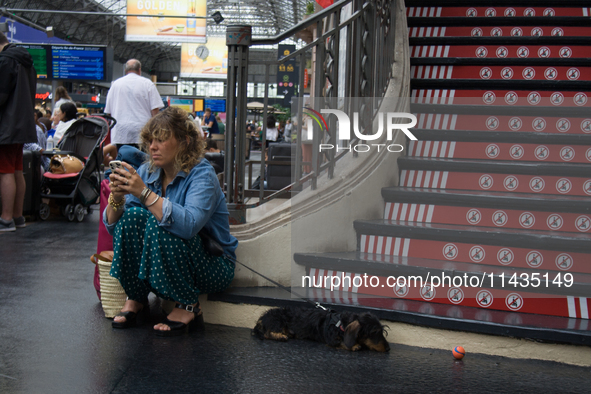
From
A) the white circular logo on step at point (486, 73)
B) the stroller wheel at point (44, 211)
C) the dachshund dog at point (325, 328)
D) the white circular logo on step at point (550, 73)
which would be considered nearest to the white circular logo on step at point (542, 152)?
the white circular logo on step at point (550, 73)

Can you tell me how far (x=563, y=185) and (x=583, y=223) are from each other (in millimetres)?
432

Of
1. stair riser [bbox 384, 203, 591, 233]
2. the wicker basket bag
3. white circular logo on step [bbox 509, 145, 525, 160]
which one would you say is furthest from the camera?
white circular logo on step [bbox 509, 145, 525, 160]

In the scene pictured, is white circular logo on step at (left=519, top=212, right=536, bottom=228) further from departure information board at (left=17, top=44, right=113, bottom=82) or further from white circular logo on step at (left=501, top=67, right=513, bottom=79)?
departure information board at (left=17, top=44, right=113, bottom=82)

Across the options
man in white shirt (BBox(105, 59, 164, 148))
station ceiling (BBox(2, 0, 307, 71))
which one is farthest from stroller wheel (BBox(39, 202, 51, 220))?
station ceiling (BBox(2, 0, 307, 71))

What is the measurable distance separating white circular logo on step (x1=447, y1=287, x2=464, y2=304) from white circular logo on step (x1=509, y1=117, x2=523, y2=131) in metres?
1.90

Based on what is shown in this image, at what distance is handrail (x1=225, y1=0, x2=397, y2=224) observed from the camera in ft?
11.9

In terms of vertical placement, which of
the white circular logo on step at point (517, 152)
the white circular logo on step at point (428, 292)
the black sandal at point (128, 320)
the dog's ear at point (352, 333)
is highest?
the white circular logo on step at point (517, 152)

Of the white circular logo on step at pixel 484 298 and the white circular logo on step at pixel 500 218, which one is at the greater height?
the white circular logo on step at pixel 500 218

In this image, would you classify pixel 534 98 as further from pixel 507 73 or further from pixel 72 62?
pixel 72 62

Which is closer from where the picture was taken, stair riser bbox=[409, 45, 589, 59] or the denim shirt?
the denim shirt

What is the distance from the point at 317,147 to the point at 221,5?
137 feet

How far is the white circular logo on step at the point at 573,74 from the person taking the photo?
16.5 ft

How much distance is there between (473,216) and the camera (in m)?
3.88

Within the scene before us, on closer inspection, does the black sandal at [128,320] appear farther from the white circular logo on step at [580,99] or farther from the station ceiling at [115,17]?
the station ceiling at [115,17]
